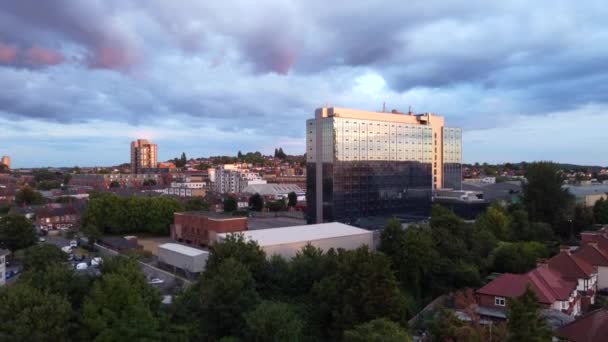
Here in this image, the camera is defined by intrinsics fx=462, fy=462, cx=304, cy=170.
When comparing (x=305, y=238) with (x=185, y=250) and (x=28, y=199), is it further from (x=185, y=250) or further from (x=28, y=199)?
(x=28, y=199)

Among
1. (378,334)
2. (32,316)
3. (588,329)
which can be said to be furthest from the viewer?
(32,316)

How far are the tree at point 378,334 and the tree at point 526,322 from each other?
2.77 meters

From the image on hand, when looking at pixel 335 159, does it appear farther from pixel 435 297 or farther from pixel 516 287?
pixel 516 287

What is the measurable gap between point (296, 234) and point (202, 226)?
393 inches

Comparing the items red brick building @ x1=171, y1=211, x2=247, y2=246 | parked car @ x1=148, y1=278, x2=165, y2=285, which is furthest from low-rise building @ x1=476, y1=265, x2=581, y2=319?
red brick building @ x1=171, y1=211, x2=247, y2=246

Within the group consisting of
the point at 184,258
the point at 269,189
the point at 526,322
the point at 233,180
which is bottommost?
the point at 184,258

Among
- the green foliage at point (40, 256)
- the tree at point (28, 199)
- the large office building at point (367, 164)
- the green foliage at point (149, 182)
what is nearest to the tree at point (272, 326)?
the green foliage at point (40, 256)

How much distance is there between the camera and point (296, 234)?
2869 centimetres

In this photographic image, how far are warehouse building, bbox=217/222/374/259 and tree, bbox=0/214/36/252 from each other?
15830mm

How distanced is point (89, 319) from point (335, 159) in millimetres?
26594

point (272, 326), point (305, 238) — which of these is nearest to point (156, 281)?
point (305, 238)

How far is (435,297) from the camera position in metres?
22.3

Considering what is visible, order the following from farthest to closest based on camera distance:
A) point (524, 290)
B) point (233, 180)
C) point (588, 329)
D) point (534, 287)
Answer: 1. point (233, 180)
2. point (534, 287)
3. point (524, 290)
4. point (588, 329)

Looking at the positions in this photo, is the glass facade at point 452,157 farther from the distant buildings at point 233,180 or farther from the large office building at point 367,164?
the distant buildings at point 233,180
